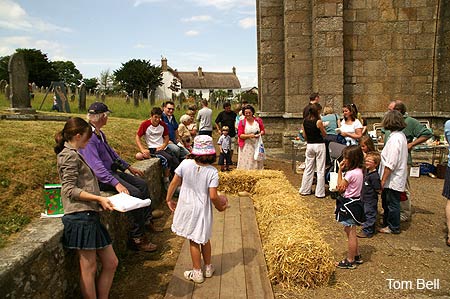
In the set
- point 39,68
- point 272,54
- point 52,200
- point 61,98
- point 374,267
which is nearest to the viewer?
point 52,200

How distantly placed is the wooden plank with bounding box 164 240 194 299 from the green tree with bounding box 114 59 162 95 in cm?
6255

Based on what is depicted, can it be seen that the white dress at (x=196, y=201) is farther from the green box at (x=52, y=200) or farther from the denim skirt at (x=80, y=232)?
the green box at (x=52, y=200)

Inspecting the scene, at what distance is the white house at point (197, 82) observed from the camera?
76.9 meters

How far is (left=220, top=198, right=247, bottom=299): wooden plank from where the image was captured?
11.1 feet

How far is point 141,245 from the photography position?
15.0ft

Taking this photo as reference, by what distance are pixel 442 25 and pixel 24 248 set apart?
11892 mm

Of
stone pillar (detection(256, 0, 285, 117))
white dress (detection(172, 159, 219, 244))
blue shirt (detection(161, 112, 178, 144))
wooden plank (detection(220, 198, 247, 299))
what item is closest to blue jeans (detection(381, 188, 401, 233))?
wooden plank (detection(220, 198, 247, 299))

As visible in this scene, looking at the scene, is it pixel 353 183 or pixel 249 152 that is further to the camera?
pixel 249 152

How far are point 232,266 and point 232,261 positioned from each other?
12cm

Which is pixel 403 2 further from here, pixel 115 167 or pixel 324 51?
pixel 115 167

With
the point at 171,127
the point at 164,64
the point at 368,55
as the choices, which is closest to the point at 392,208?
the point at 171,127

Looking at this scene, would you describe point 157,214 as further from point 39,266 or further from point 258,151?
point 39,266

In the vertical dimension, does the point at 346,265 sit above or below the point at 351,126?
below

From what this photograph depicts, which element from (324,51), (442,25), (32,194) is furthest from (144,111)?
(32,194)
